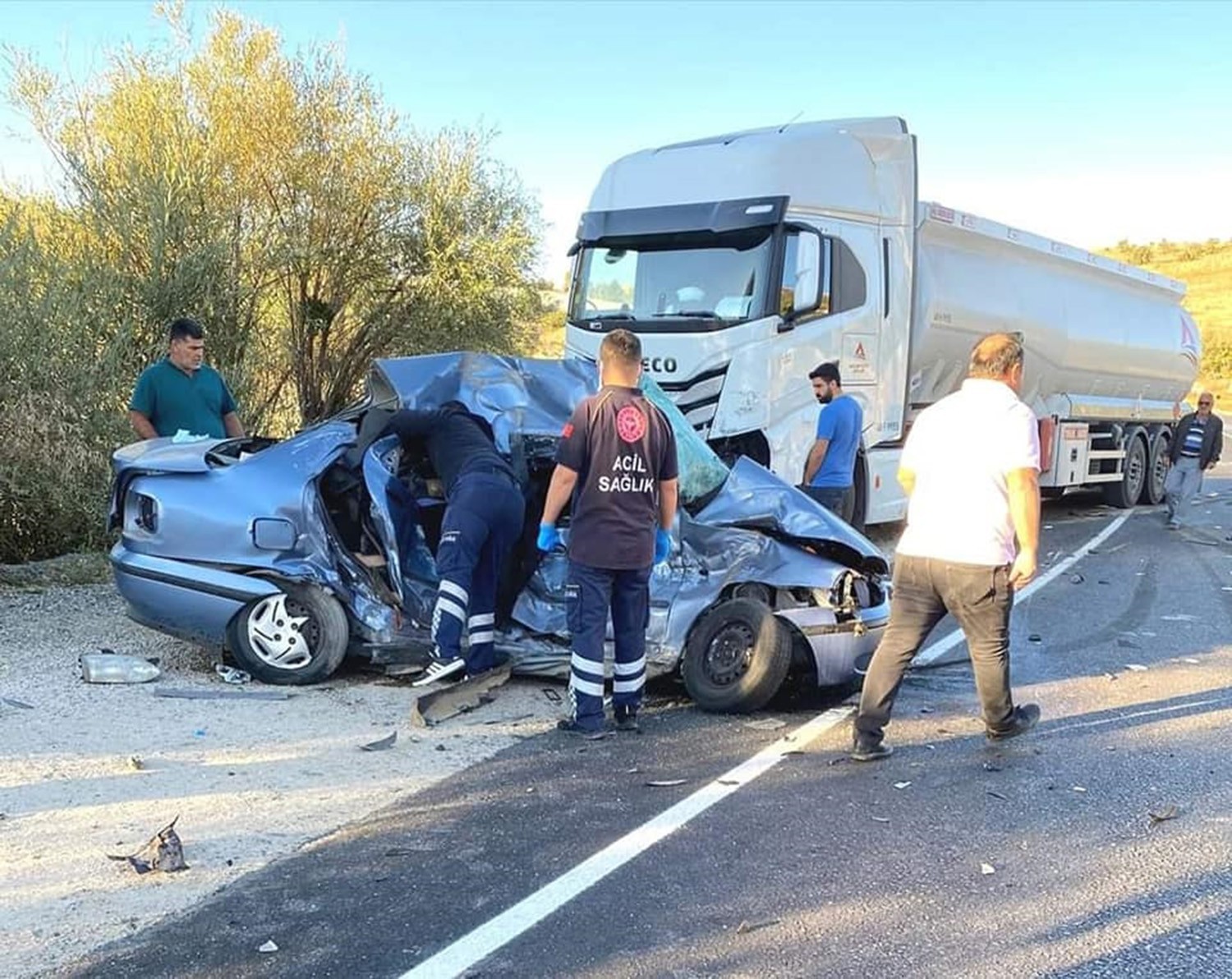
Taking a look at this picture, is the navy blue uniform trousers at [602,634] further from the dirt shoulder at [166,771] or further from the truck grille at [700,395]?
the truck grille at [700,395]

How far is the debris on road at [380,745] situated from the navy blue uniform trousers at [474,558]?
646mm

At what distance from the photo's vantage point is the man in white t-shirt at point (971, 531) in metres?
4.32

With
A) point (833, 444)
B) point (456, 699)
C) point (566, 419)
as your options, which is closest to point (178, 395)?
point (566, 419)

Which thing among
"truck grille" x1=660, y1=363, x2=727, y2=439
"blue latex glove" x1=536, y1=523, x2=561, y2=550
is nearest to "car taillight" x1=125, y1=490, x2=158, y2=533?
"blue latex glove" x1=536, y1=523, x2=561, y2=550

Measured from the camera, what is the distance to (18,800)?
3861 mm

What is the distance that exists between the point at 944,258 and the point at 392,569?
7.46 metres

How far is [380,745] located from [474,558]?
1.00m

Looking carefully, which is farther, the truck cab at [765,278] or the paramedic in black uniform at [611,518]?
the truck cab at [765,278]

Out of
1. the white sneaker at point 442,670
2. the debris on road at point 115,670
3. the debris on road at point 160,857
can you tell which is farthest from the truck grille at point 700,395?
the debris on road at point 160,857

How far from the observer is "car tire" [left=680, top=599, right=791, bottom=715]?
502 centimetres

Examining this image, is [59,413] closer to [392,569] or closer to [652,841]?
[392,569]

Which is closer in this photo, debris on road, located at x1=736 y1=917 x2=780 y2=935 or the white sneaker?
debris on road, located at x1=736 y1=917 x2=780 y2=935

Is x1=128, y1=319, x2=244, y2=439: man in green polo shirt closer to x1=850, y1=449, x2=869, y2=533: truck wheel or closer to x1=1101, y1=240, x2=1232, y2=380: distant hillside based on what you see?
x1=850, y1=449, x2=869, y2=533: truck wheel

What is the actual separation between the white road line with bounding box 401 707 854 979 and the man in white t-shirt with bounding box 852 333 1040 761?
433mm
